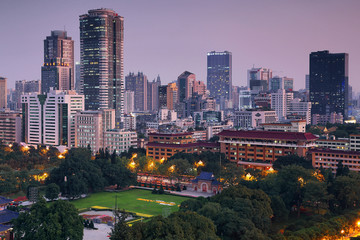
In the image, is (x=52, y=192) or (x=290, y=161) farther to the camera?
(x=290, y=161)

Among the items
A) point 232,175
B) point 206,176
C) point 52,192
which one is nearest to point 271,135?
point 206,176

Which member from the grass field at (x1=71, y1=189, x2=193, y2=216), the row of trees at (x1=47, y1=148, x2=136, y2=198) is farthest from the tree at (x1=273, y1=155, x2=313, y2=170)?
the row of trees at (x1=47, y1=148, x2=136, y2=198)

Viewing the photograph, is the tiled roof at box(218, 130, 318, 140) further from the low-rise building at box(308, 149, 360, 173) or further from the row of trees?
the row of trees

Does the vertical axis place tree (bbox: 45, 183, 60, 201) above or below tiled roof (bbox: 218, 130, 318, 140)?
below

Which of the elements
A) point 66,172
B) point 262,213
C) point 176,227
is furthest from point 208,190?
point 176,227

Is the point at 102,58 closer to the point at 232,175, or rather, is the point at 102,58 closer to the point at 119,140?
the point at 119,140

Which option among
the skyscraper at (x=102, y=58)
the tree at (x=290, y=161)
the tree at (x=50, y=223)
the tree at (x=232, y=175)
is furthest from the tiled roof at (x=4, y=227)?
the skyscraper at (x=102, y=58)
